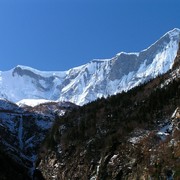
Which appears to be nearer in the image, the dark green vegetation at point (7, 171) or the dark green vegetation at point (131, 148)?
the dark green vegetation at point (131, 148)

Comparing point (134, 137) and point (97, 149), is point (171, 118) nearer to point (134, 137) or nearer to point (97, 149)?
point (134, 137)

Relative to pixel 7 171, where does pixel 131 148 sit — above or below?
above

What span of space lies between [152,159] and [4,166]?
196ft

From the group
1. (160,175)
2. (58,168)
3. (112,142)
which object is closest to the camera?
(160,175)

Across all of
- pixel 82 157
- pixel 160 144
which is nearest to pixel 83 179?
pixel 82 157

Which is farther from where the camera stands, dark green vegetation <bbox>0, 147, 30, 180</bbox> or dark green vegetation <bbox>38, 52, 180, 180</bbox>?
dark green vegetation <bbox>0, 147, 30, 180</bbox>

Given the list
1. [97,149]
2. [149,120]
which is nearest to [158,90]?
[149,120]

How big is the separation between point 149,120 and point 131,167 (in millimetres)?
27797

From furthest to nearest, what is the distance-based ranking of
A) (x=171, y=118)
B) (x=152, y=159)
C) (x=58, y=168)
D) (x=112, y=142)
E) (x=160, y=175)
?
(x=58, y=168)
(x=112, y=142)
(x=171, y=118)
(x=152, y=159)
(x=160, y=175)

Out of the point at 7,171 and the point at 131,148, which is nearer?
the point at 131,148

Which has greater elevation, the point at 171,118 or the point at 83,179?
the point at 171,118

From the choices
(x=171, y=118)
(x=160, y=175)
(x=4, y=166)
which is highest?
(x=171, y=118)

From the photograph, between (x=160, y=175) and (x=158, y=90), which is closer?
(x=160, y=175)

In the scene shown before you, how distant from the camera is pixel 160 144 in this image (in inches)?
5999
